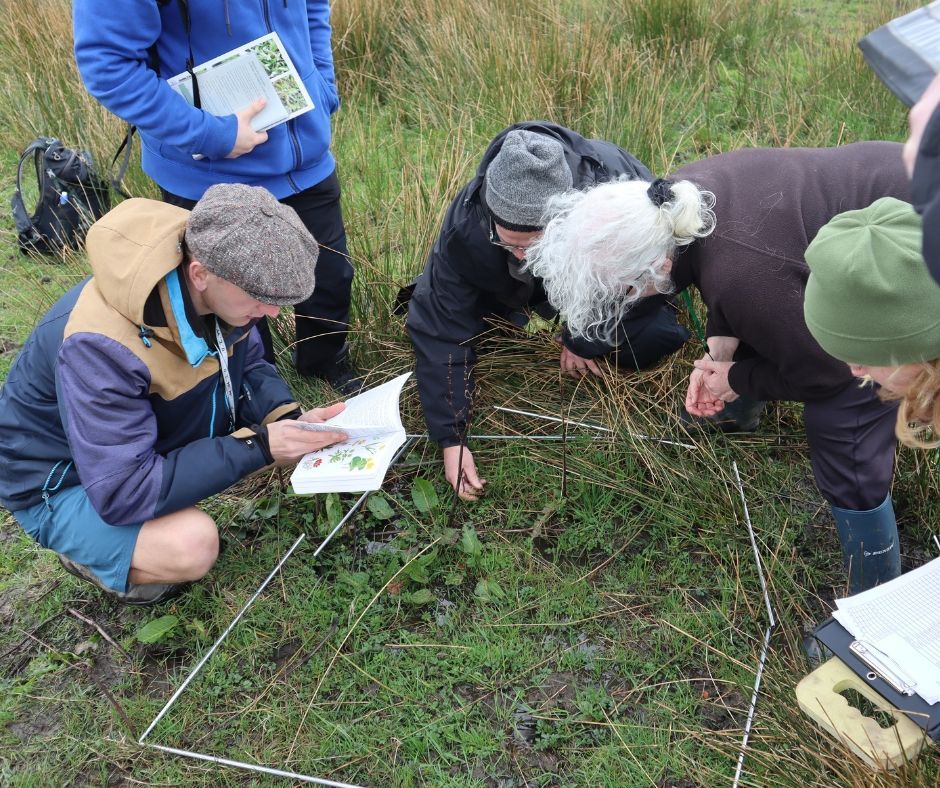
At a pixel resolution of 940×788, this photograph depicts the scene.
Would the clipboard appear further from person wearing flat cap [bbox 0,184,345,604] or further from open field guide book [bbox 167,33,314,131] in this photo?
open field guide book [bbox 167,33,314,131]

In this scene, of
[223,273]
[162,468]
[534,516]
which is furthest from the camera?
[534,516]

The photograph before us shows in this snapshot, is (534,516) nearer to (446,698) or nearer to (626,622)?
(626,622)

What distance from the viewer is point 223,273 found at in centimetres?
211

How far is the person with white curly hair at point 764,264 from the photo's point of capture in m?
2.00

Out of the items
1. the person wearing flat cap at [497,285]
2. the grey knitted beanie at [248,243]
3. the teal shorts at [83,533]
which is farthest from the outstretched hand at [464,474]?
the teal shorts at [83,533]

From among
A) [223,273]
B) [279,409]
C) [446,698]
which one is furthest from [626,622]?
[223,273]

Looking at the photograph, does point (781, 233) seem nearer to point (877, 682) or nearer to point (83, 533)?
point (877, 682)

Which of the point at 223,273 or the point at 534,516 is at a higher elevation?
the point at 223,273

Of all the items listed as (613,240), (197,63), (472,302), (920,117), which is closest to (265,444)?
(472,302)

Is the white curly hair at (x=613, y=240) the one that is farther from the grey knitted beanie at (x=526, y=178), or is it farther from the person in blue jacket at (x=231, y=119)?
the person in blue jacket at (x=231, y=119)

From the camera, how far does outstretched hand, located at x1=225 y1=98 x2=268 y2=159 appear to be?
8.89ft

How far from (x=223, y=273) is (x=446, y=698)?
52.4 inches

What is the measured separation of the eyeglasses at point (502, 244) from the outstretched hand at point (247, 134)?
89 centimetres

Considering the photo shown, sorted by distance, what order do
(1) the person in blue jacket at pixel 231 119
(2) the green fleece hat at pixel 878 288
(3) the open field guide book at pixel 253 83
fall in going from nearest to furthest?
1. (2) the green fleece hat at pixel 878 288
2. (1) the person in blue jacket at pixel 231 119
3. (3) the open field guide book at pixel 253 83
